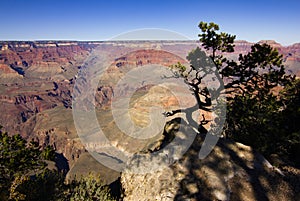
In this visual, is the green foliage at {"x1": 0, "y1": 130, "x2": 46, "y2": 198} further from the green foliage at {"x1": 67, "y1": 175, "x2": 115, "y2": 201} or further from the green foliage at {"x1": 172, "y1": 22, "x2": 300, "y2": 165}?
the green foliage at {"x1": 172, "y1": 22, "x2": 300, "y2": 165}

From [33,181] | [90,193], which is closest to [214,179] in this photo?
[90,193]

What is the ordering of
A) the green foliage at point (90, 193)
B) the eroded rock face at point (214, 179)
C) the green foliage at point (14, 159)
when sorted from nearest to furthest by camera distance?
the eroded rock face at point (214, 179)
the green foliage at point (90, 193)
the green foliage at point (14, 159)

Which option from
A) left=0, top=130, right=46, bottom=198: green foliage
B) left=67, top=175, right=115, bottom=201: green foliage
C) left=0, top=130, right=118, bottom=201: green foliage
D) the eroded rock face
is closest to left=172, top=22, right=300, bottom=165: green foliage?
the eroded rock face

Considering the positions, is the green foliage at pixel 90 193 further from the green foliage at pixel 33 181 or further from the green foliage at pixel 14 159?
the green foliage at pixel 14 159

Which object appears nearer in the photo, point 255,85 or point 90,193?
point 90,193

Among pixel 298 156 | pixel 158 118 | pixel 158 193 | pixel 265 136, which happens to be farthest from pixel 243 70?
pixel 158 118

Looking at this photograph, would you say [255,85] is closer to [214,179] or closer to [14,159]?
[214,179]

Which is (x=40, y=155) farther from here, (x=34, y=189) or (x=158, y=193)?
(x=158, y=193)

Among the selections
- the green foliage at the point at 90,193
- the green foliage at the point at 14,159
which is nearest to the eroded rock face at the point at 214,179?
the green foliage at the point at 90,193
